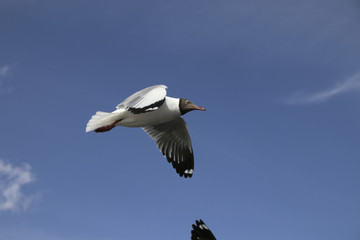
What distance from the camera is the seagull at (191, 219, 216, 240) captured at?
4.25 meters

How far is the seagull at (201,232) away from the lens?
167 inches

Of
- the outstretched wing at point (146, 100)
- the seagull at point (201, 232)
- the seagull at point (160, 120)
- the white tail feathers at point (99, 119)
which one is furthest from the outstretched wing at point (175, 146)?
the seagull at point (201, 232)

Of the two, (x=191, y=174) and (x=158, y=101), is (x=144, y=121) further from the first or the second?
(x=191, y=174)

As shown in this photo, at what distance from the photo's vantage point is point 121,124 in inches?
240

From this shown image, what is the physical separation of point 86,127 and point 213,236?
8.39 ft

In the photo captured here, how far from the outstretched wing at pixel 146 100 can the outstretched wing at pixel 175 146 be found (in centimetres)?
172

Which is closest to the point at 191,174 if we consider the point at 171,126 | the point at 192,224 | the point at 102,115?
the point at 171,126

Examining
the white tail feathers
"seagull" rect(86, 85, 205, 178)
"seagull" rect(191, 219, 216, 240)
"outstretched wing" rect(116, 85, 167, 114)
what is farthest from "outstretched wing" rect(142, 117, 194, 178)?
"seagull" rect(191, 219, 216, 240)

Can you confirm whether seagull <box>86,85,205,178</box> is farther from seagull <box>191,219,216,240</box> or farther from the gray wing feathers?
seagull <box>191,219,216,240</box>

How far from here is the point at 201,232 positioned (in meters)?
4.30

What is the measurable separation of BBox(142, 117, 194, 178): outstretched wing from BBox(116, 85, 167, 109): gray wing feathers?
175cm

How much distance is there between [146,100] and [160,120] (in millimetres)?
1109

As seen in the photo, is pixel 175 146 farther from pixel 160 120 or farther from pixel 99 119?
pixel 99 119

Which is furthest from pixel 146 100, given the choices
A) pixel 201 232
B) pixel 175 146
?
pixel 175 146
